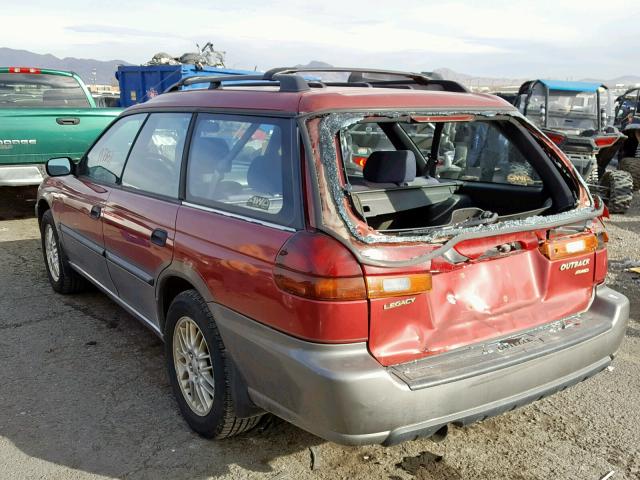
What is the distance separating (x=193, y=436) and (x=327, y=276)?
56.5 inches

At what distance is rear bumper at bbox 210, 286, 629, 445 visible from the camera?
7.72 feet

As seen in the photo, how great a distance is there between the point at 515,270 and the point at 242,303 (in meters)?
1.26

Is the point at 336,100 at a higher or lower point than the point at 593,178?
Result: higher

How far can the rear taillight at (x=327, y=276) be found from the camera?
7.71ft

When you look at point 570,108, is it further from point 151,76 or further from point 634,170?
point 151,76

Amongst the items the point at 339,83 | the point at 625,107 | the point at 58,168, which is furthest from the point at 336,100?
the point at 625,107

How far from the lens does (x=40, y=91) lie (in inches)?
336

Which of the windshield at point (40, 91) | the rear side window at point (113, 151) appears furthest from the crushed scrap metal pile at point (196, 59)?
the rear side window at point (113, 151)

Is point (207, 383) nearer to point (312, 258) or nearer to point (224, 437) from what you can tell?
point (224, 437)

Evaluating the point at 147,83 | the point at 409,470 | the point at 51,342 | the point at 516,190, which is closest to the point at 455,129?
the point at 516,190

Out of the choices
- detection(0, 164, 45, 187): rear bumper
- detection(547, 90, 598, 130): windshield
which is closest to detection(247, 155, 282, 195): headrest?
detection(0, 164, 45, 187): rear bumper

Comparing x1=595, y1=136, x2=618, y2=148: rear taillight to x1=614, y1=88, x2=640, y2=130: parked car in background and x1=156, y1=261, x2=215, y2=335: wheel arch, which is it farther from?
x1=156, y1=261, x2=215, y2=335: wheel arch

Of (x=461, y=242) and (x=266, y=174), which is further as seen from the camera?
(x=266, y=174)

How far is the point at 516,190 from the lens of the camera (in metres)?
3.81
